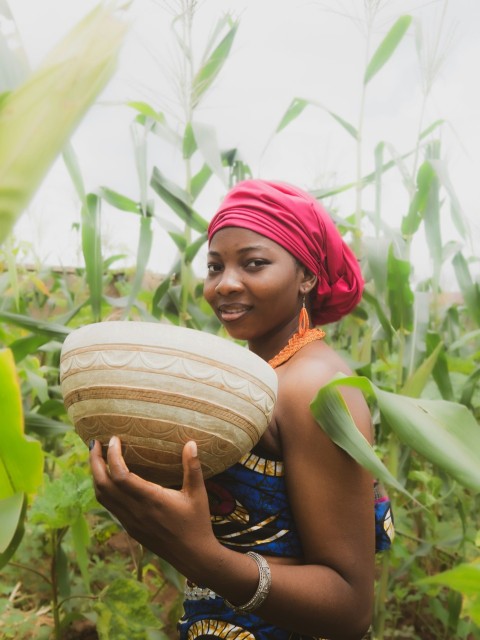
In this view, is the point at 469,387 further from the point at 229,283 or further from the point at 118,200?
the point at 118,200

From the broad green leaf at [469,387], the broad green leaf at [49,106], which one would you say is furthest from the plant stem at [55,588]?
the broad green leaf at [49,106]

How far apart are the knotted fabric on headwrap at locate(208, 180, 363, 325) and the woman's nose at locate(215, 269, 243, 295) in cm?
8

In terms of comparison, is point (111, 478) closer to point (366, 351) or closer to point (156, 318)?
point (156, 318)

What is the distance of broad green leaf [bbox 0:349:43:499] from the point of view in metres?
0.53

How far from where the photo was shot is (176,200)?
1490mm

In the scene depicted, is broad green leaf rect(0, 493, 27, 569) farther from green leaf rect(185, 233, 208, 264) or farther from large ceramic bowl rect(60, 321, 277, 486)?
green leaf rect(185, 233, 208, 264)

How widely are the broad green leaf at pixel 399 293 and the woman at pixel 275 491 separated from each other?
1.20 ft

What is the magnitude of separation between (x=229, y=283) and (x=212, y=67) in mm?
798

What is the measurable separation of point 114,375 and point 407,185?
123 centimetres

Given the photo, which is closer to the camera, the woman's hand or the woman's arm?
the woman's hand

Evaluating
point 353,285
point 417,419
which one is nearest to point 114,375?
point 417,419

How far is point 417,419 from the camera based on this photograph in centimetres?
68

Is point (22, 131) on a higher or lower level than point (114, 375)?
higher

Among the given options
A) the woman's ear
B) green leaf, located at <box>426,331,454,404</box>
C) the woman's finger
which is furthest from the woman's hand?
green leaf, located at <box>426,331,454,404</box>
